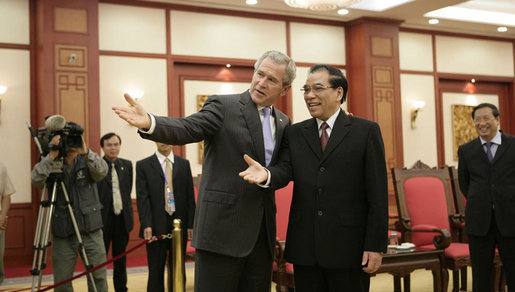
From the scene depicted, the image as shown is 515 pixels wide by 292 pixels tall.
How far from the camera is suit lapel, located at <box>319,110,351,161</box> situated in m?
2.38

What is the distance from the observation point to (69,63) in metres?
6.69

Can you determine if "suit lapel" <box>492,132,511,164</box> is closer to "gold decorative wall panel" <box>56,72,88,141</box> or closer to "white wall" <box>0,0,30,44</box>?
"gold decorative wall panel" <box>56,72,88,141</box>

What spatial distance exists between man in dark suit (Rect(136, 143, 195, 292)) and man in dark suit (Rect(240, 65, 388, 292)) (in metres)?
2.03

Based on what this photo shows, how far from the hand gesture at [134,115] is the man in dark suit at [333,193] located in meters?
0.48

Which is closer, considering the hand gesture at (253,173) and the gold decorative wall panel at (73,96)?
the hand gesture at (253,173)

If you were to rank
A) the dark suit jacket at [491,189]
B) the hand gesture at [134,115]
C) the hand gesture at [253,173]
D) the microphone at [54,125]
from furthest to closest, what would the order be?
the microphone at [54,125], the dark suit jacket at [491,189], the hand gesture at [253,173], the hand gesture at [134,115]

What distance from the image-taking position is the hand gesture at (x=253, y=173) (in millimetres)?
2141

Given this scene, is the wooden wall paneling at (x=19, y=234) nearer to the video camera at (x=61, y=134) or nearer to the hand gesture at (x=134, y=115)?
the video camera at (x=61, y=134)

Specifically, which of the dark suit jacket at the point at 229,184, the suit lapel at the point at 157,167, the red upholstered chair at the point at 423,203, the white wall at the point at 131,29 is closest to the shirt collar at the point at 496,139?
the red upholstered chair at the point at 423,203

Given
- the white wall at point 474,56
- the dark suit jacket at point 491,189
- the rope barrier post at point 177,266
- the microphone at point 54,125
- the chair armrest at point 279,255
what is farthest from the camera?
the white wall at point 474,56

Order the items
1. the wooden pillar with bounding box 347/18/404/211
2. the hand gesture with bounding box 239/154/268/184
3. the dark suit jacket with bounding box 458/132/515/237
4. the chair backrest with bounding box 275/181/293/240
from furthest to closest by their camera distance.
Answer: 1. the wooden pillar with bounding box 347/18/404/211
2. the chair backrest with bounding box 275/181/293/240
3. the dark suit jacket with bounding box 458/132/515/237
4. the hand gesture with bounding box 239/154/268/184

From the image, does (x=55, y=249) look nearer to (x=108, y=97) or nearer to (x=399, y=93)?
(x=108, y=97)

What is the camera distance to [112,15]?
7102 millimetres

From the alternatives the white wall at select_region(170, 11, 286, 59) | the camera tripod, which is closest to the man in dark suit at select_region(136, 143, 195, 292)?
the camera tripod
